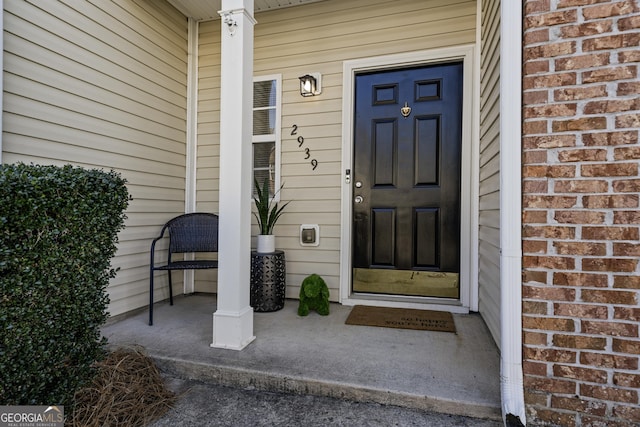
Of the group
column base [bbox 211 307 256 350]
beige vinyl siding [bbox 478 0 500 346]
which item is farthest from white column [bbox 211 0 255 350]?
beige vinyl siding [bbox 478 0 500 346]

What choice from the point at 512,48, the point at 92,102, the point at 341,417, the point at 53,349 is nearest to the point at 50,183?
the point at 53,349

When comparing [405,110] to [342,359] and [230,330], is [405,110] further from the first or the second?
[230,330]

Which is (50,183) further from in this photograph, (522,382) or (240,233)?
(522,382)

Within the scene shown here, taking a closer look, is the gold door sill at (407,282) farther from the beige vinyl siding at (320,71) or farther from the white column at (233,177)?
the white column at (233,177)

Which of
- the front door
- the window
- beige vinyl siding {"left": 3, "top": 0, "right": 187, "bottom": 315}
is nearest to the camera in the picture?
beige vinyl siding {"left": 3, "top": 0, "right": 187, "bottom": 315}

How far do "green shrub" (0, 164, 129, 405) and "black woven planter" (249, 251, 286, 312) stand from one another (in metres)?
1.17

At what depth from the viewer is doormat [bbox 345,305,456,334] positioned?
7.49 feet

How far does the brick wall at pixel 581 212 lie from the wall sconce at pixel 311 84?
176 cm

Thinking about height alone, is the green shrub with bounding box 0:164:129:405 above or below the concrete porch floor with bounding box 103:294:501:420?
above

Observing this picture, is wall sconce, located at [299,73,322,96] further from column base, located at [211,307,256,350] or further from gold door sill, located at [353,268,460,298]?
column base, located at [211,307,256,350]

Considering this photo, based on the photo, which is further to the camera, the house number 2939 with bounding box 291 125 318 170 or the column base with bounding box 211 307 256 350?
the house number 2939 with bounding box 291 125 318 170

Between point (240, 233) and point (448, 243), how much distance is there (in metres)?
1.64

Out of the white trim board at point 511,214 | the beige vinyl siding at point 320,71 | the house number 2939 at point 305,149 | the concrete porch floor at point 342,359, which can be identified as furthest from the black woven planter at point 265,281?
the white trim board at point 511,214

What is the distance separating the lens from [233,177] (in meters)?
1.97
